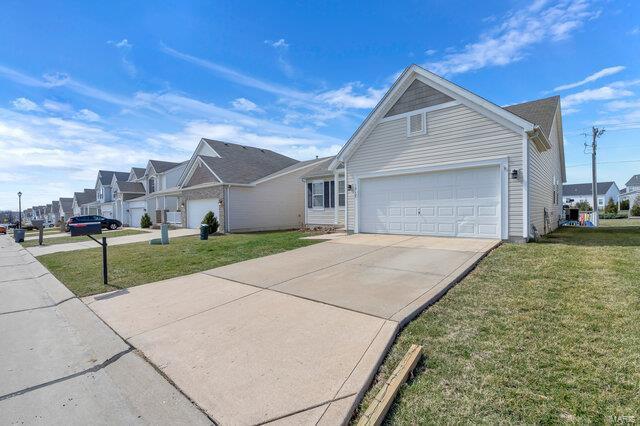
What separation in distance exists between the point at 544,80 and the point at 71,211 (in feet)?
243

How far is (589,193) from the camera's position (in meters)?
61.1

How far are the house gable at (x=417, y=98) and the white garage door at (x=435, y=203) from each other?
2432 mm

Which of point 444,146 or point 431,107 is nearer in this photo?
point 444,146

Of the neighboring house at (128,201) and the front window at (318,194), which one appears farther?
the neighboring house at (128,201)

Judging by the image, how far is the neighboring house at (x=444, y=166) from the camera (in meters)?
8.90

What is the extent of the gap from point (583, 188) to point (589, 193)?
9.08 feet

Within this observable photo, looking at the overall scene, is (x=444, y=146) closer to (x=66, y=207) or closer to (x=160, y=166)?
(x=160, y=166)

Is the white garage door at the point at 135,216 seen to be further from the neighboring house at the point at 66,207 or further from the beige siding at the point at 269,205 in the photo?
the neighboring house at the point at 66,207

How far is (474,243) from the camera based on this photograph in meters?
8.52

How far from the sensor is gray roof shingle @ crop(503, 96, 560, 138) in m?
12.1

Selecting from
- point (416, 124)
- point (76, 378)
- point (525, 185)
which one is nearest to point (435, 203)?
point (525, 185)

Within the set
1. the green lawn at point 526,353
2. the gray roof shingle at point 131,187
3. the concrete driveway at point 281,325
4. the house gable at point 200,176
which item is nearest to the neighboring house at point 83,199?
the gray roof shingle at point 131,187

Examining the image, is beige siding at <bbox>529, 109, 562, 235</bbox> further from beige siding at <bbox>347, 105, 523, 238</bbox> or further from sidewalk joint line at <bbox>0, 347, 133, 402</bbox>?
sidewalk joint line at <bbox>0, 347, 133, 402</bbox>

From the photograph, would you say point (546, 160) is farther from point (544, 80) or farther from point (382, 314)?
point (382, 314)
